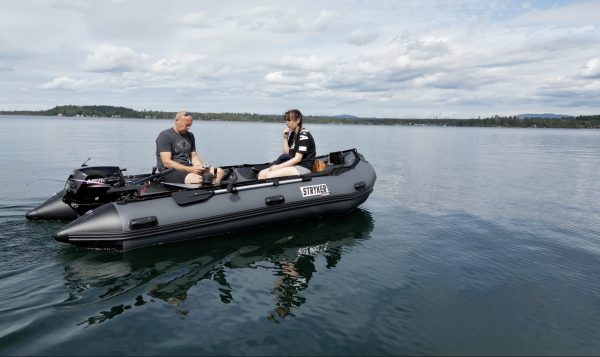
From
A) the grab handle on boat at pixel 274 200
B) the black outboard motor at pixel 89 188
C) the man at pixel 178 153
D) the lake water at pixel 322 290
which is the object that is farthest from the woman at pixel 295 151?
the black outboard motor at pixel 89 188

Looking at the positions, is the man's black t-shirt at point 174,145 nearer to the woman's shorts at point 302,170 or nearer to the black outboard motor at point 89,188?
the black outboard motor at point 89,188

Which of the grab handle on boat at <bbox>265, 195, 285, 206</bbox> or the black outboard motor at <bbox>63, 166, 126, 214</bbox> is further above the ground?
the black outboard motor at <bbox>63, 166, 126, 214</bbox>

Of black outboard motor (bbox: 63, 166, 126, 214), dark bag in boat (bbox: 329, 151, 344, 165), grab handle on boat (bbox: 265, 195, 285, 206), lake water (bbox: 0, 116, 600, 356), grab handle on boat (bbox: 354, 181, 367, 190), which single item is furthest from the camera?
dark bag in boat (bbox: 329, 151, 344, 165)

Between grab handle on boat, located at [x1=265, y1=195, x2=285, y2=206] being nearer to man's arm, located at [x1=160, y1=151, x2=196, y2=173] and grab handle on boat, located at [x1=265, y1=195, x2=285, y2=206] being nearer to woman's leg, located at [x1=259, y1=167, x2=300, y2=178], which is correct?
woman's leg, located at [x1=259, y1=167, x2=300, y2=178]

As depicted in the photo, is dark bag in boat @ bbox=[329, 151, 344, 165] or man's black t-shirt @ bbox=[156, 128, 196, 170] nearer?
man's black t-shirt @ bbox=[156, 128, 196, 170]

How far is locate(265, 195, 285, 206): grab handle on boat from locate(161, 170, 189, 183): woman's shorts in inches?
54.8

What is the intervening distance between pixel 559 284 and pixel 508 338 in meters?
1.86

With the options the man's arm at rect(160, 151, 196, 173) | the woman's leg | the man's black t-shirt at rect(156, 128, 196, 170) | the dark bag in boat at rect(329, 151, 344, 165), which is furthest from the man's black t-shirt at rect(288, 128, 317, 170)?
the man's arm at rect(160, 151, 196, 173)

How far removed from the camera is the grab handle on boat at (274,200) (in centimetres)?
689

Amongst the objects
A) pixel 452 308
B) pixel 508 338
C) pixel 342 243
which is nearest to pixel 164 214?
pixel 342 243

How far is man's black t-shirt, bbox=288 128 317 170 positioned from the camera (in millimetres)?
7801

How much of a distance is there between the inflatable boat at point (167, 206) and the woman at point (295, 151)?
0.91 feet

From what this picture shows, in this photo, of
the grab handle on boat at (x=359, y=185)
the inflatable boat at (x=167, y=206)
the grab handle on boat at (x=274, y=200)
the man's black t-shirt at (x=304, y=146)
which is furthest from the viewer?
the grab handle on boat at (x=359, y=185)

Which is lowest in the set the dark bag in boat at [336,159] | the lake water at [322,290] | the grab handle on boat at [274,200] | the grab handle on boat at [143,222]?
the lake water at [322,290]
